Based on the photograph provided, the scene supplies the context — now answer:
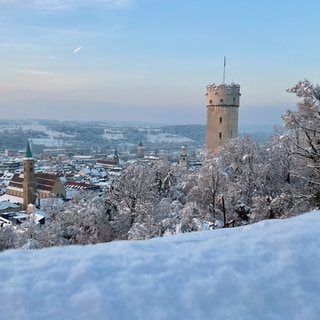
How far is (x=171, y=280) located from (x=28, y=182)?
141 feet

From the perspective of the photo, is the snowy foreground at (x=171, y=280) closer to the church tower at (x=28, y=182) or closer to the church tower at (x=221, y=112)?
the church tower at (x=221, y=112)

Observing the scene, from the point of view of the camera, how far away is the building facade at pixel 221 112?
26.2 metres

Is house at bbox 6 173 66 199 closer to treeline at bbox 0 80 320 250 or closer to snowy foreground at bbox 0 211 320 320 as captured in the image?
treeline at bbox 0 80 320 250

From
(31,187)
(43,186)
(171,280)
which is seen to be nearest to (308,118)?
(171,280)

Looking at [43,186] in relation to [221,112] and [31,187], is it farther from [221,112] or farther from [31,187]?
[221,112]

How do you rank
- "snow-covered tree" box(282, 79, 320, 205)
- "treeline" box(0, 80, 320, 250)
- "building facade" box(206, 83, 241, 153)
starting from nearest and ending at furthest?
"snow-covered tree" box(282, 79, 320, 205), "treeline" box(0, 80, 320, 250), "building facade" box(206, 83, 241, 153)

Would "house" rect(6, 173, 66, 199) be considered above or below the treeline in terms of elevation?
below

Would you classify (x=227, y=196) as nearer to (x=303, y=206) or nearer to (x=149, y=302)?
(x=303, y=206)

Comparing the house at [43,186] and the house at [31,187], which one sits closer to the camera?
the house at [31,187]

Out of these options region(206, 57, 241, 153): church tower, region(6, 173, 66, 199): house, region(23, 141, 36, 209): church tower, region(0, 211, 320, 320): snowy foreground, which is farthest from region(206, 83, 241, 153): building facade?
region(23, 141, 36, 209): church tower

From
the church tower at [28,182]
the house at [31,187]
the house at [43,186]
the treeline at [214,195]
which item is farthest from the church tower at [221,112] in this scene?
the church tower at [28,182]

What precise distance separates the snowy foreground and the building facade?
22.8 m

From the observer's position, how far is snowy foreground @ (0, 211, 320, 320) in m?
2.64

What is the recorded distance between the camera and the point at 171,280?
2979 millimetres
